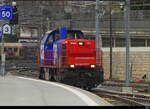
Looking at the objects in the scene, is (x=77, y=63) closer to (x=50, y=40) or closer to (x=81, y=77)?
(x=81, y=77)

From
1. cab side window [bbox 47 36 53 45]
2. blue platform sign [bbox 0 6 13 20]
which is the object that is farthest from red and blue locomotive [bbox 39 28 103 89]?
blue platform sign [bbox 0 6 13 20]

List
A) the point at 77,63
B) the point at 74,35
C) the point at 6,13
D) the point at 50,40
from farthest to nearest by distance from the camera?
the point at 6,13
the point at 50,40
the point at 74,35
the point at 77,63

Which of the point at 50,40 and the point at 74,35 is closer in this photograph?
the point at 74,35

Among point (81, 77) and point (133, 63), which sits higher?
point (81, 77)

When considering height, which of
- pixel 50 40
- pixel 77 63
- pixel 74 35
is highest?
pixel 74 35

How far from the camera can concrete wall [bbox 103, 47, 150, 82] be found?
129 feet

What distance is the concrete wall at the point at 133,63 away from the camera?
1544 inches

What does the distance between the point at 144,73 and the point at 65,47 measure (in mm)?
15667

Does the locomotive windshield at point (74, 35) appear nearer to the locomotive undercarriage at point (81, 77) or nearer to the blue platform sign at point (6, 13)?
the locomotive undercarriage at point (81, 77)

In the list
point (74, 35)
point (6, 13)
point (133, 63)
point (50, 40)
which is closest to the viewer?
point (74, 35)

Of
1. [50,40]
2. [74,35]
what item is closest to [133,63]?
[50,40]

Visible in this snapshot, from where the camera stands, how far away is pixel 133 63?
3959 centimetres

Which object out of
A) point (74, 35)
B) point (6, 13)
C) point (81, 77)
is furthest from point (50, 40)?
point (6, 13)

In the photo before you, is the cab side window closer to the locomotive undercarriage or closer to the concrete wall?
the locomotive undercarriage
